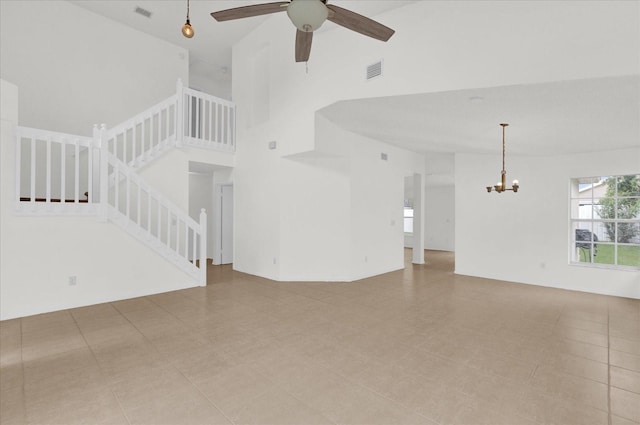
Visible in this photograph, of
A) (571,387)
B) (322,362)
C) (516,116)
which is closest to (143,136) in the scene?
(322,362)

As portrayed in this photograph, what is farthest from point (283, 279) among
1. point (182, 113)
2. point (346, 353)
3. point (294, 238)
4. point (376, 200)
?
point (182, 113)

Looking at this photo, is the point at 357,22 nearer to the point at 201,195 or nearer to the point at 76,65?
the point at 76,65

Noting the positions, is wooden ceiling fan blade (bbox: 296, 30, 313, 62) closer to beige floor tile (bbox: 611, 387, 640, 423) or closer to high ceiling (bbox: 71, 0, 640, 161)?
high ceiling (bbox: 71, 0, 640, 161)

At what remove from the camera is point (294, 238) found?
6398mm

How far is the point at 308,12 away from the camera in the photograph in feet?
7.25

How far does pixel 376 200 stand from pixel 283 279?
273cm

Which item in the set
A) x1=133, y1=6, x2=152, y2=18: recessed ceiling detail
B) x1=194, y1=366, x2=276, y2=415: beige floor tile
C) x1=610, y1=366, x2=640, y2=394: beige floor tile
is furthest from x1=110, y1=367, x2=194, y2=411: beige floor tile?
x1=133, y1=6, x2=152, y2=18: recessed ceiling detail

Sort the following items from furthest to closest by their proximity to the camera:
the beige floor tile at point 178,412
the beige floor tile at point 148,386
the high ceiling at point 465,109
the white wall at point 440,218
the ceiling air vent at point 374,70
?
the white wall at point 440,218 < the ceiling air vent at point 374,70 < the high ceiling at point 465,109 < the beige floor tile at point 148,386 < the beige floor tile at point 178,412

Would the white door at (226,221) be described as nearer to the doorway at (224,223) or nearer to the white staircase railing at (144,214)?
the doorway at (224,223)

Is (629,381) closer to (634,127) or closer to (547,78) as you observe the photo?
(547,78)

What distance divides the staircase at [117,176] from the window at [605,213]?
7.56m

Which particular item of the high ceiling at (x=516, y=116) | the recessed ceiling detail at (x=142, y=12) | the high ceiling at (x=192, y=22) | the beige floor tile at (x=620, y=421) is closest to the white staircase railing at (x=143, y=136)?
the high ceiling at (x=192, y=22)

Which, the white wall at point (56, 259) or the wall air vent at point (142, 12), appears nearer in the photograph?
the white wall at point (56, 259)

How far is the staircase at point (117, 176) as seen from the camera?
14.7 ft
